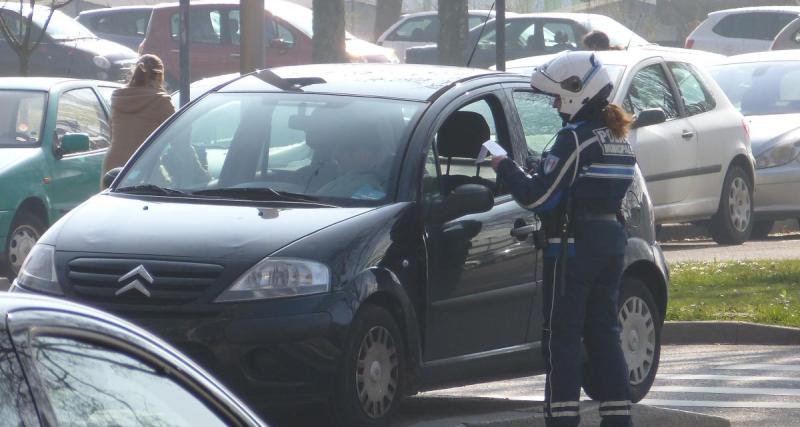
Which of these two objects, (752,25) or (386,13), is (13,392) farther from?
(386,13)

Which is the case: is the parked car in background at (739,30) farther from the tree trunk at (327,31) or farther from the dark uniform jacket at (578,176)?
the dark uniform jacket at (578,176)

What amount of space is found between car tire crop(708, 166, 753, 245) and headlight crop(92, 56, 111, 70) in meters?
11.7

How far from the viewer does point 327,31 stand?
25.9 metres

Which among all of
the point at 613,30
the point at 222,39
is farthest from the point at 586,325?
the point at 613,30

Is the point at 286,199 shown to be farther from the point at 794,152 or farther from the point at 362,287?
the point at 794,152

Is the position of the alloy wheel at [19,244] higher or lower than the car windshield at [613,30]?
lower

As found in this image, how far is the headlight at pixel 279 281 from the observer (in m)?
6.46

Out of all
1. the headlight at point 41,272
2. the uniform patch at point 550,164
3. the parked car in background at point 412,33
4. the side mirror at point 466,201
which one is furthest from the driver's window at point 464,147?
the parked car in background at point 412,33

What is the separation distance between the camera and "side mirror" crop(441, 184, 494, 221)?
7.23 m

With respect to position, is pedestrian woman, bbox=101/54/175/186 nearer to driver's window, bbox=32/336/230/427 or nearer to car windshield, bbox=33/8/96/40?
driver's window, bbox=32/336/230/427

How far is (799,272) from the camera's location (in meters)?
12.8

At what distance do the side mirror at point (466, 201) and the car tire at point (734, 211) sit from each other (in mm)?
8029

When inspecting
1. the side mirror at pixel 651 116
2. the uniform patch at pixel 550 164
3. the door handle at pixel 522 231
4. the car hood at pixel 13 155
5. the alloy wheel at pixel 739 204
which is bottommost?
the alloy wheel at pixel 739 204

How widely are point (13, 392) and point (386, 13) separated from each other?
1585 inches
